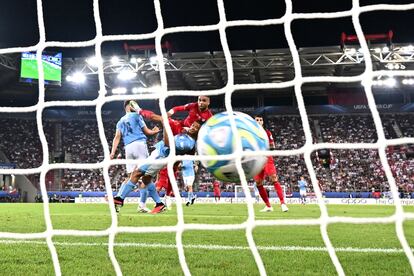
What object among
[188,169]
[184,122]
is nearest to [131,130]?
[184,122]

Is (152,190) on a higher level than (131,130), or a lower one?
lower

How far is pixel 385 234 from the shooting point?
4.72 meters

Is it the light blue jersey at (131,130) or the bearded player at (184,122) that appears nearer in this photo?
the bearded player at (184,122)

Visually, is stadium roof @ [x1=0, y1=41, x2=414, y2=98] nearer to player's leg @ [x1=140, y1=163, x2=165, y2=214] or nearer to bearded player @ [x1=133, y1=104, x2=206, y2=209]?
bearded player @ [x1=133, y1=104, x2=206, y2=209]

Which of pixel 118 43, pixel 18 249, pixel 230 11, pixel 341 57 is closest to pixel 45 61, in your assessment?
pixel 118 43

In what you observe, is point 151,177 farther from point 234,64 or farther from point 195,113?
point 234,64

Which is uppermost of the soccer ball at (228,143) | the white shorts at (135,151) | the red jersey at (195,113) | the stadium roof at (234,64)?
the stadium roof at (234,64)

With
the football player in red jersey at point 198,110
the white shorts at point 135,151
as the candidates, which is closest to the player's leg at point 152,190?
the white shorts at point 135,151

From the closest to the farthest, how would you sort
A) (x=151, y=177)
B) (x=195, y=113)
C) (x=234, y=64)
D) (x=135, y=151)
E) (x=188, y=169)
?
(x=195, y=113), (x=151, y=177), (x=135, y=151), (x=188, y=169), (x=234, y=64)

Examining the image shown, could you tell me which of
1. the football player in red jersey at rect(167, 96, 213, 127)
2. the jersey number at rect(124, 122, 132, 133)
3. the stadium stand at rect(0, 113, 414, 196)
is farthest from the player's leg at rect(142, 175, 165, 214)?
the stadium stand at rect(0, 113, 414, 196)

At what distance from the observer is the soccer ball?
2.90 metres

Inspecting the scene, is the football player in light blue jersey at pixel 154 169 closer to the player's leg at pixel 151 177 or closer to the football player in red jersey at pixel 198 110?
the player's leg at pixel 151 177

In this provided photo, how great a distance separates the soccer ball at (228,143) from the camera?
290 centimetres

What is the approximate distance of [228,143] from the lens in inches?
113
